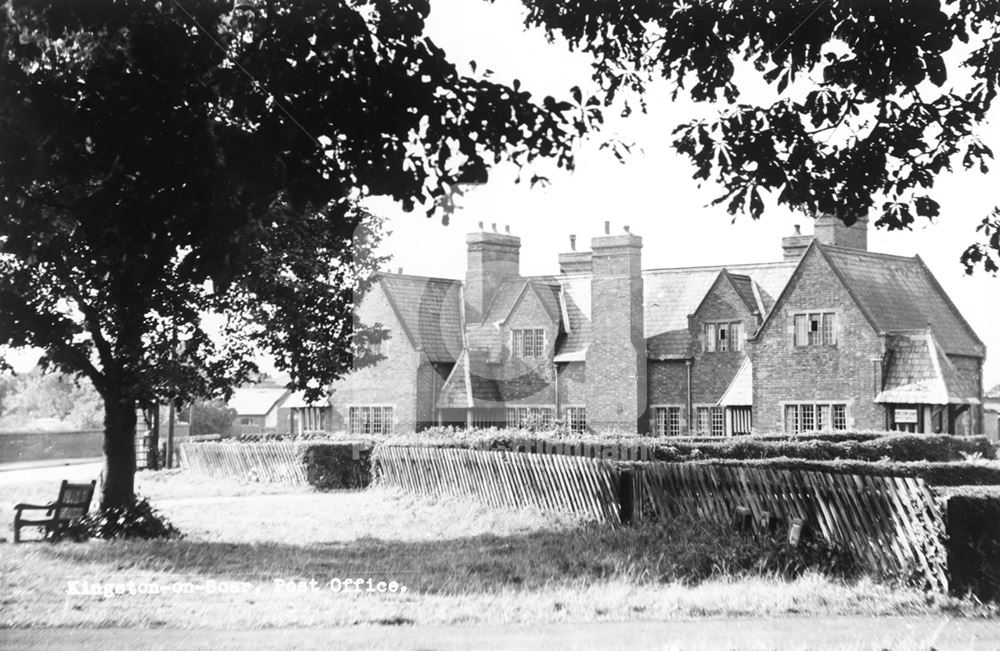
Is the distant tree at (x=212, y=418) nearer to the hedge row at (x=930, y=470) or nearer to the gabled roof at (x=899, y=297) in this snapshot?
the hedge row at (x=930, y=470)

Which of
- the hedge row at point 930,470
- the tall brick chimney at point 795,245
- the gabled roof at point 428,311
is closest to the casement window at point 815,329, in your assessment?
the tall brick chimney at point 795,245

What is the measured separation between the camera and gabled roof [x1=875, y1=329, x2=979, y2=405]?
3622 cm

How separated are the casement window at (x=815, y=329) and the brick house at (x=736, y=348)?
0.04 meters

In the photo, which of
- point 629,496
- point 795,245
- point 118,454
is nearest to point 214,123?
point 118,454

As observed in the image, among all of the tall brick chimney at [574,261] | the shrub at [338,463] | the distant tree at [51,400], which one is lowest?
the shrub at [338,463]

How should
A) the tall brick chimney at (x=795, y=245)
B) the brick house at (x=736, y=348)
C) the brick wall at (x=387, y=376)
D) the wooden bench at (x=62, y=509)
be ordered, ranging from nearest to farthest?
the wooden bench at (x=62, y=509)
the brick wall at (x=387, y=376)
the brick house at (x=736, y=348)
the tall brick chimney at (x=795, y=245)

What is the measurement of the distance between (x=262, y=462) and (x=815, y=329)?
2113 cm

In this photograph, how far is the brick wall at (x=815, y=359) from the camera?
37.7 meters

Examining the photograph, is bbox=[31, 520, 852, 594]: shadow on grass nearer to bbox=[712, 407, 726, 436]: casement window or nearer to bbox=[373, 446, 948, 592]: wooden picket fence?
bbox=[373, 446, 948, 592]: wooden picket fence

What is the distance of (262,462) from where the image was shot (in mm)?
25891

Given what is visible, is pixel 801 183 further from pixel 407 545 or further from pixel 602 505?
pixel 602 505

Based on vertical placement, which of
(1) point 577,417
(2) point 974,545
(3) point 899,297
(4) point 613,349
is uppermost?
(3) point 899,297

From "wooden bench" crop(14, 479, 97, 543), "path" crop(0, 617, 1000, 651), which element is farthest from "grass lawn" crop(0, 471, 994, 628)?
"wooden bench" crop(14, 479, 97, 543)

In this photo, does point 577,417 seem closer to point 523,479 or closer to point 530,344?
point 530,344
